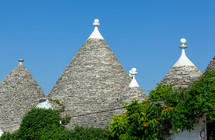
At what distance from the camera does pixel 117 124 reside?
57.0 ft

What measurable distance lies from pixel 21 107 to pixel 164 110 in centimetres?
1238

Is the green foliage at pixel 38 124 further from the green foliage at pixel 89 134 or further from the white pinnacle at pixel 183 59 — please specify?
the white pinnacle at pixel 183 59

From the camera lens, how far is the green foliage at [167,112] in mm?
15039

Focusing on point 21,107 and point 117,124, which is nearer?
point 117,124

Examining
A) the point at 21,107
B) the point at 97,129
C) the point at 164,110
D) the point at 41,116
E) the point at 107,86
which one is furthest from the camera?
the point at 21,107

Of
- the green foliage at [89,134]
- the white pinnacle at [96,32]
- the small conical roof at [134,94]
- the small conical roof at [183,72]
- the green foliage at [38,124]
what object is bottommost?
the green foliage at [89,134]

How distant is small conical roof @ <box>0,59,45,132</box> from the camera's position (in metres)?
25.1

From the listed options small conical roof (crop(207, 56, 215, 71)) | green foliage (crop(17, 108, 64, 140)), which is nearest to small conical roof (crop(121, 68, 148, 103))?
small conical roof (crop(207, 56, 215, 71))

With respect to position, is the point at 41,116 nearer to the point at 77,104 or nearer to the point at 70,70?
the point at 77,104

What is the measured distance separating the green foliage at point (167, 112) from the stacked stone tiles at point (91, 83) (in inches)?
122

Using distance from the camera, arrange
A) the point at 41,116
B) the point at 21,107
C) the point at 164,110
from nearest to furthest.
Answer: the point at 164,110 → the point at 41,116 → the point at 21,107

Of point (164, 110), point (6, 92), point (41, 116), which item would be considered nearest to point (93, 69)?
point (41, 116)

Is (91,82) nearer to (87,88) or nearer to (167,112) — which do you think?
(87,88)

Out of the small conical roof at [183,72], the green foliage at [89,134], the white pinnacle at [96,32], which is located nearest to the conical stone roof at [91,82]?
the white pinnacle at [96,32]
